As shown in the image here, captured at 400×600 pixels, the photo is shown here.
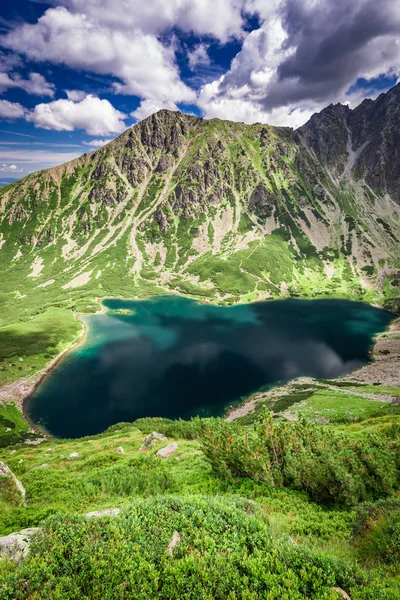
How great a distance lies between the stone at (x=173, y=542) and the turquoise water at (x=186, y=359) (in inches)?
2766

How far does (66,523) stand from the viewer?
43.1ft

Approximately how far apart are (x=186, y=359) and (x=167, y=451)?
2683 inches

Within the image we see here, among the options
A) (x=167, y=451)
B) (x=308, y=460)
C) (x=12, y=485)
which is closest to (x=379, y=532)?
(x=308, y=460)

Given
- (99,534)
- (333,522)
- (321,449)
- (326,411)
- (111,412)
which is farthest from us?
(111,412)

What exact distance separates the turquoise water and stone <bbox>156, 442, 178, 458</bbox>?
3725 centimetres

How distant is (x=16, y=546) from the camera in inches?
466

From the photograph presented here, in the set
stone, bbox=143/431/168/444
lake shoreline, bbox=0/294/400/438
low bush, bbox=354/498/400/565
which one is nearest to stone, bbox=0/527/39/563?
low bush, bbox=354/498/400/565

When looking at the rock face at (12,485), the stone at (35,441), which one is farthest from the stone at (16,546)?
the stone at (35,441)

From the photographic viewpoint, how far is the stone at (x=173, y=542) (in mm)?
12500

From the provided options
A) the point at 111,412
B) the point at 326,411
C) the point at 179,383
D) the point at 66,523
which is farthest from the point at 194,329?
the point at 66,523

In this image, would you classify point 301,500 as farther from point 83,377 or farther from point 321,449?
point 83,377

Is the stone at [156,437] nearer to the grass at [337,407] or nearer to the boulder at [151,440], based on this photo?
the boulder at [151,440]

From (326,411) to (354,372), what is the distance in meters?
51.1

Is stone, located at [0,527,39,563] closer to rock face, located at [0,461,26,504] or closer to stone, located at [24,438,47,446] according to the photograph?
rock face, located at [0,461,26,504]
